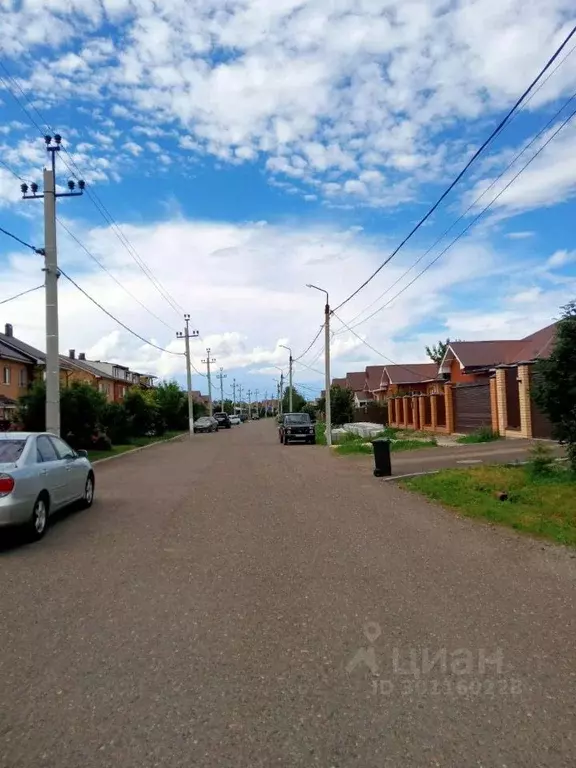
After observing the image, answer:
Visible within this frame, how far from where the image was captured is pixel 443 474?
15.4 metres

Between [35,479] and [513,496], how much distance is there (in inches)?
298

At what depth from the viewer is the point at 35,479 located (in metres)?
9.34

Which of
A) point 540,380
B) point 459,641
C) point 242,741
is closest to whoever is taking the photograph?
point 242,741

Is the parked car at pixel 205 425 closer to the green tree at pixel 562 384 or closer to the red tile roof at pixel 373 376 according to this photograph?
the red tile roof at pixel 373 376

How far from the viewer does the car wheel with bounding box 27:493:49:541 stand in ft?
29.9

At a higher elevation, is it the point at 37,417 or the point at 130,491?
the point at 37,417

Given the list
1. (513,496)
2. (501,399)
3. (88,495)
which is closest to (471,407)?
(501,399)

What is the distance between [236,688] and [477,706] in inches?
56.8

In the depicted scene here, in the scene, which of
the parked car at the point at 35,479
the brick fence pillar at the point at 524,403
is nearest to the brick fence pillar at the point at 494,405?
the brick fence pillar at the point at 524,403

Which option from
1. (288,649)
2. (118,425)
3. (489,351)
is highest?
(489,351)

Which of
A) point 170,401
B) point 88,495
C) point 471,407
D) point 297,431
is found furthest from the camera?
point 170,401

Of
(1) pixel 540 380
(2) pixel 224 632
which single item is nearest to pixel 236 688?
(2) pixel 224 632

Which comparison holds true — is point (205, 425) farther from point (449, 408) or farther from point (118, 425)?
point (449, 408)

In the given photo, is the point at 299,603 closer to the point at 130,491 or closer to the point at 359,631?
the point at 359,631
